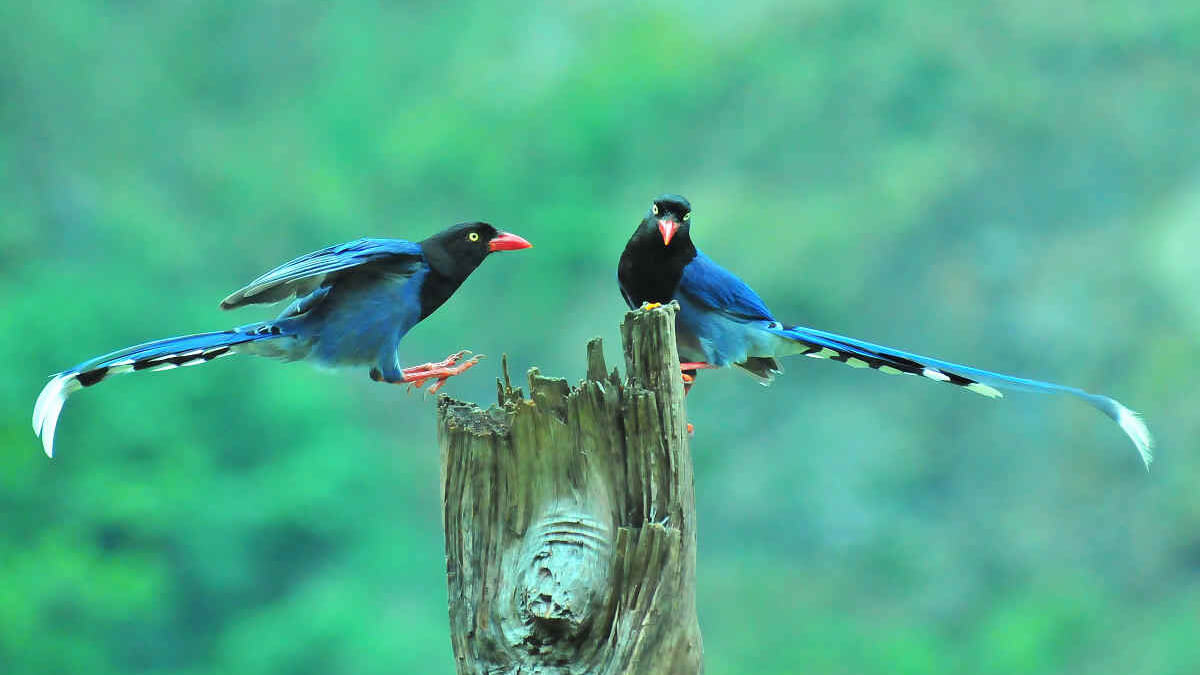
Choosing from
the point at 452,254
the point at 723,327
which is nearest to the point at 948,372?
the point at 723,327

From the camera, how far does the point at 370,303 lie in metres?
3.25

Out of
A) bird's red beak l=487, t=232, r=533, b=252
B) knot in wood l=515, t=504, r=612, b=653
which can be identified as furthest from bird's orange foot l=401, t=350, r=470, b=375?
knot in wood l=515, t=504, r=612, b=653

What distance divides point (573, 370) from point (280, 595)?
2.61 meters

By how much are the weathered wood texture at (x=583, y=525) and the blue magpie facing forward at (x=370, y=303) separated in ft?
2.47

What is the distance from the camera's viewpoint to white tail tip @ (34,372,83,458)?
279cm

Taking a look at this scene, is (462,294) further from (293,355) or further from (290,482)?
(293,355)

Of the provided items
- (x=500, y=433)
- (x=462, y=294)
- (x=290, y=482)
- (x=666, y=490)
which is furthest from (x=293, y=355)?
(x=462, y=294)

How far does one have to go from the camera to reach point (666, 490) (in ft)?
7.70

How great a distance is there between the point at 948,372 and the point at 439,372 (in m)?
1.29

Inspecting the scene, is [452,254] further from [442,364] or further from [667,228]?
[667,228]

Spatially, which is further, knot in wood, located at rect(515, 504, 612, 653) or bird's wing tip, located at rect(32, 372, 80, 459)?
bird's wing tip, located at rect(32, 372, 80, 459)

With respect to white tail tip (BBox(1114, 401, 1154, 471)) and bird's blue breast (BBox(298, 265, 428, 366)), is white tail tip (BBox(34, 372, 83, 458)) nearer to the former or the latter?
bird's blue breast (BBox(298, 265, 428, 366))

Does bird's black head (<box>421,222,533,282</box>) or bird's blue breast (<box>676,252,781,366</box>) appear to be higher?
bird's black head (<box>421,222,533,282</box>)

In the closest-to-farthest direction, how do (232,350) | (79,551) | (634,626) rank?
(634,626) → (232,350) → (79,551)
